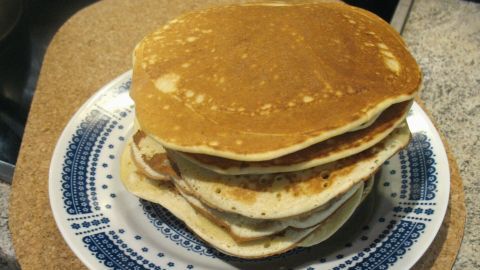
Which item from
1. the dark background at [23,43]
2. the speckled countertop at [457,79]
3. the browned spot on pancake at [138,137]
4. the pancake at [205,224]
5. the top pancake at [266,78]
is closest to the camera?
the top pancake at [266,78]

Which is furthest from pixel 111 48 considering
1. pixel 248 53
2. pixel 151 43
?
pixel 248 53

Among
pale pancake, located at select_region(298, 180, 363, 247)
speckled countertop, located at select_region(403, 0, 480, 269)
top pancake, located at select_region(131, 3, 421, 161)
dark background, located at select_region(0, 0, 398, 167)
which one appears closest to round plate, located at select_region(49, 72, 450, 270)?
pale pancake, located at select_region(298, 180, 363, 247)

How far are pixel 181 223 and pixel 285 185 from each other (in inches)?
11.4

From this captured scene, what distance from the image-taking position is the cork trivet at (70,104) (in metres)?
1.12

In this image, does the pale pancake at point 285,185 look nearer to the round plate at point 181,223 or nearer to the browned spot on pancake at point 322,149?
the browned spot on pancake at point 322,149

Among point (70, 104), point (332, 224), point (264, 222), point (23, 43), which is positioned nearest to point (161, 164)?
point (264, 222)

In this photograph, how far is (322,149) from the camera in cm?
90

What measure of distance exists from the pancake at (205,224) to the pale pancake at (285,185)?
0.30ft

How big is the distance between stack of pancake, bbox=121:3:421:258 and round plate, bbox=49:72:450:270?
62mm

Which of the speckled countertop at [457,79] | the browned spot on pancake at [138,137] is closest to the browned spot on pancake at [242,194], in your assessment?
the browned spot on pancake at [138,137]

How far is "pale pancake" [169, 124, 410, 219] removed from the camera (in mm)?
902

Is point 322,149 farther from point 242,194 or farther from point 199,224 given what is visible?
point 199,224

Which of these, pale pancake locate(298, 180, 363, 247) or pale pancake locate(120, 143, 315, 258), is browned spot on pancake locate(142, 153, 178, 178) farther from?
pale pancake locate(298, 180, 363, 247)

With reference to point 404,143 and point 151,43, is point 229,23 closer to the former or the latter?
point 151,43
